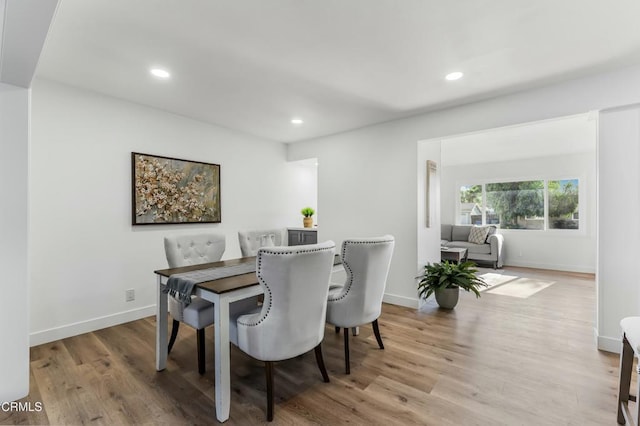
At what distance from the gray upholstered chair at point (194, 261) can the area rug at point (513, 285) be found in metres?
3.94

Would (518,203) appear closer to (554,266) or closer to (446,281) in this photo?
(554,266)

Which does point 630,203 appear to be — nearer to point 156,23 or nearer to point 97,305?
point 156,23

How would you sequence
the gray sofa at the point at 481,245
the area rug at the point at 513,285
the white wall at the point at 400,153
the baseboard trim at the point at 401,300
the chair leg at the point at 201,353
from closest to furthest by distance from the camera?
the chair leg at the point at 201,353 → the white wall at the point at 400,153 → the baseboard trim at the point at 401,300 → the area rug at the point at 513,285 → the gray sofa at the point at 481,245

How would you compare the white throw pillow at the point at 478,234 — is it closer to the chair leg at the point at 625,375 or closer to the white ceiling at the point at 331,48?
the white ceiling at the point at 331,48

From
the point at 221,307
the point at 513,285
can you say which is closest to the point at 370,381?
the point at 221,307

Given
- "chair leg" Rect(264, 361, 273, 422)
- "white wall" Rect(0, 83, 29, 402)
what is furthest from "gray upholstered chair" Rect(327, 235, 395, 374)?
"white wall" Rect(0, 83, 29, 402)

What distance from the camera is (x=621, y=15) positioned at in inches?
70.9

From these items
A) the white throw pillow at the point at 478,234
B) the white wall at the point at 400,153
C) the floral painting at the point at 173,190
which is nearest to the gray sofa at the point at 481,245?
the white throw pillow at the point at 478,234

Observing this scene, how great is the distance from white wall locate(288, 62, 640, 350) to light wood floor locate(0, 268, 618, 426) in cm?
74

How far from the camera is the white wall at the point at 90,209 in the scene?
8.88 feet

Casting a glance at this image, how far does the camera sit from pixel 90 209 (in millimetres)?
2984

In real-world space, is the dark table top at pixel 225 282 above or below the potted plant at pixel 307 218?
below

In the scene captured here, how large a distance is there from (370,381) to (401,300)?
1856 millimetres

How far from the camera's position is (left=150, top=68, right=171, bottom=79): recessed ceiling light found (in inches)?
Answer: 99.2
